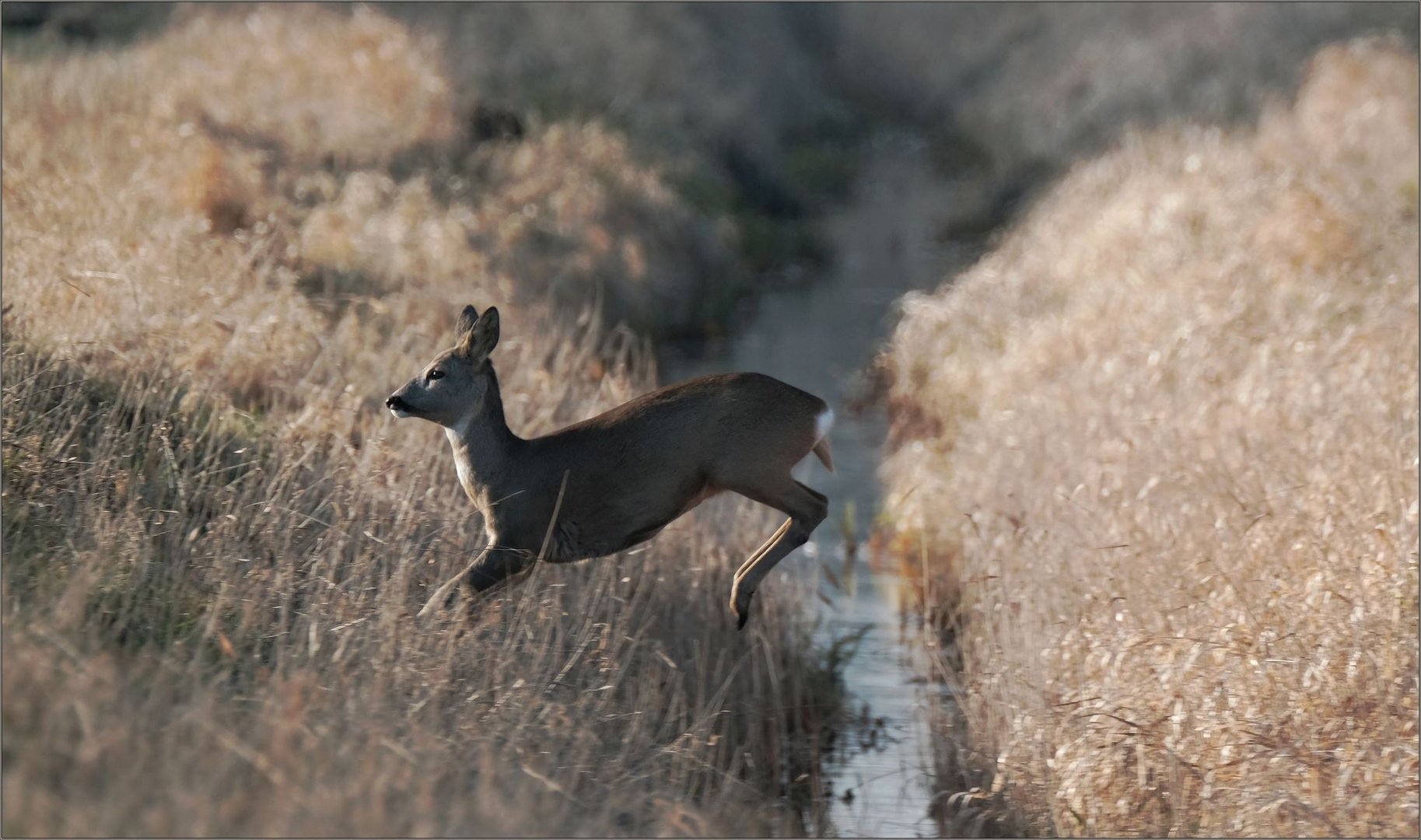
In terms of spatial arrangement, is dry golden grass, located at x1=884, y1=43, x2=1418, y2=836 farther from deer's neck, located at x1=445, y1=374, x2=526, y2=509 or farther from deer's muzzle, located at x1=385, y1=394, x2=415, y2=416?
deer's muzzle, located at x1=385, y1=394, x2=415, y2=416

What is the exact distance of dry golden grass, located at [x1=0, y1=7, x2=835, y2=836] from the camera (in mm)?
4914

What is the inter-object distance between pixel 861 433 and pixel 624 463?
35.1ft

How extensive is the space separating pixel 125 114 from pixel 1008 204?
59.3 ft

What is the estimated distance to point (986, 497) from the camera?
11.6 meters

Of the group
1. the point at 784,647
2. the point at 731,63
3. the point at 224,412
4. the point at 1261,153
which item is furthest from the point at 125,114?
the point at 731,63

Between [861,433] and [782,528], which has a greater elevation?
[861,433]

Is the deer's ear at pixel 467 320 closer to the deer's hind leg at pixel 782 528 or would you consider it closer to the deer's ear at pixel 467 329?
the deer's ear at pixel 467 329

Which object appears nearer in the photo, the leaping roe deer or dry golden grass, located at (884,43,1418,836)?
the leaping roe deer

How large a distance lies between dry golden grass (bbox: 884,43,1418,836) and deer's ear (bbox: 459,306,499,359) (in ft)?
9.83

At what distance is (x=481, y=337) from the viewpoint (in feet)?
23.2

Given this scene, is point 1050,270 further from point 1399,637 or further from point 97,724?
point 97,724

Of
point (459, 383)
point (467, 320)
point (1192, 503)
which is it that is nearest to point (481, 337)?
point (459, 383)

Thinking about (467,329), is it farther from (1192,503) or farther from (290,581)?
(1192,503)

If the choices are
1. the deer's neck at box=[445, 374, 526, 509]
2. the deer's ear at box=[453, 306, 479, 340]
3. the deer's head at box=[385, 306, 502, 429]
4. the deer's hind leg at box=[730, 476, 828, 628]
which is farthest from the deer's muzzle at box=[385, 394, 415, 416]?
the deer's hind leg at box=[730, 476, 828, 628]
